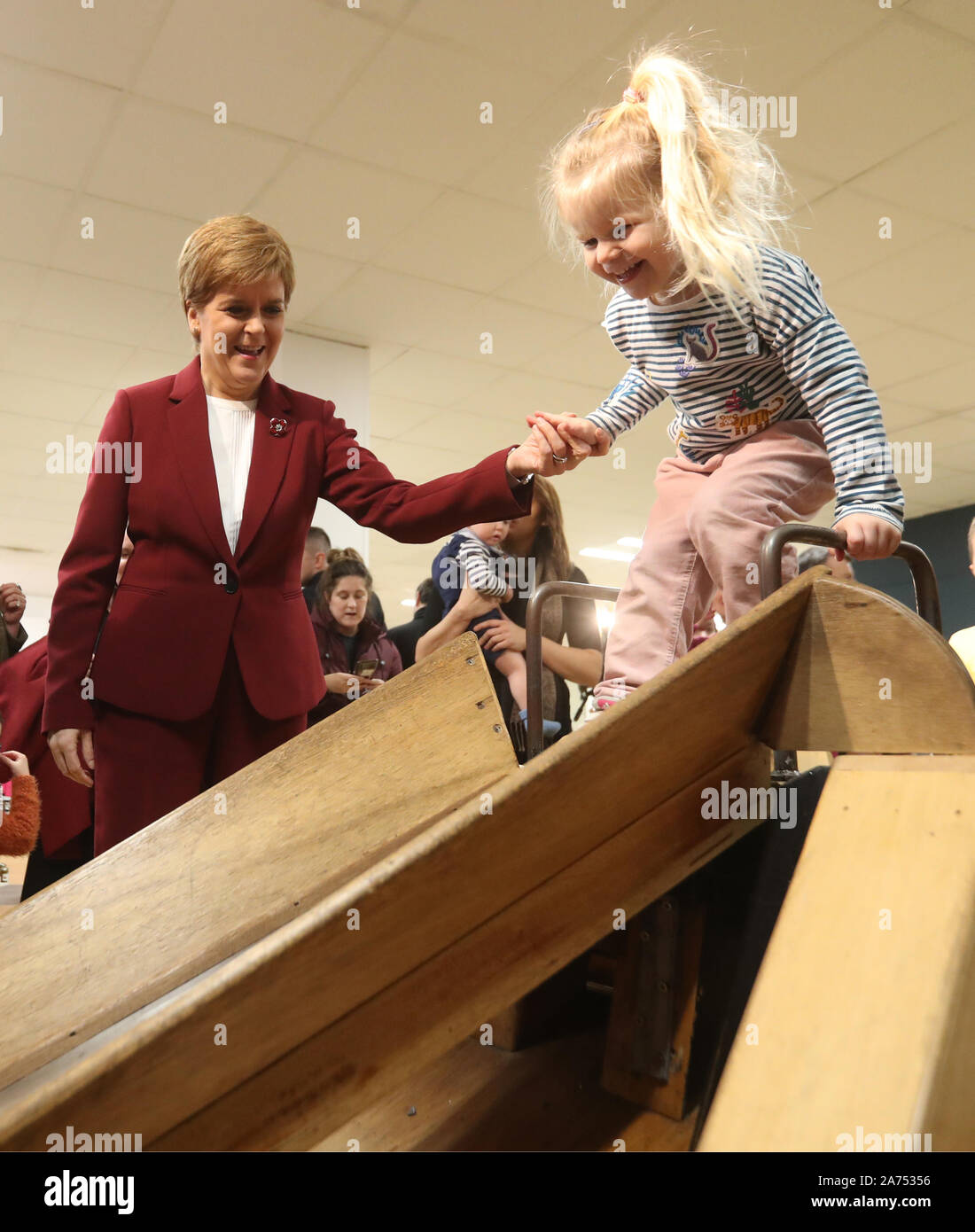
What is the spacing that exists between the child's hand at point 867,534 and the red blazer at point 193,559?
45cm

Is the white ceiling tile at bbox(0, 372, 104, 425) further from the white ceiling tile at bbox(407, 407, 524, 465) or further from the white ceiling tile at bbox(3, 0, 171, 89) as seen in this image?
the white ceiling tile at bbox(3, 0, 171, 89)

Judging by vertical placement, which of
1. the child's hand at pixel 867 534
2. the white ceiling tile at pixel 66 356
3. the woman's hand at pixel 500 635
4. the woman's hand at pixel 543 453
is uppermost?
the white ceiling tile at pixel 66 356

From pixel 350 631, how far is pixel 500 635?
60 centimetres

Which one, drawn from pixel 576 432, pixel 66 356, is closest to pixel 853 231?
pixel 576 432

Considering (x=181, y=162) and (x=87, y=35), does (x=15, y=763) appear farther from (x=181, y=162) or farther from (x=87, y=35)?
(x=181, y=162)

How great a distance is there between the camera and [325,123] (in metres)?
3.14

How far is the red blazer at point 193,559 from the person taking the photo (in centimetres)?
132

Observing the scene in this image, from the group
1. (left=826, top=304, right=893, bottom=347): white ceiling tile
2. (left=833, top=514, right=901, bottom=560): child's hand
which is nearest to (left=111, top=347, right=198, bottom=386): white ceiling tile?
(left=826, top=304, right=893, bottom=347): white ceiling tile

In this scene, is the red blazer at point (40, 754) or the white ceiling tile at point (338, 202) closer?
the red blazer at point (40, 754)

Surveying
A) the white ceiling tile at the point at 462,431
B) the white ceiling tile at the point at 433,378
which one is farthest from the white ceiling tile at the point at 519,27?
→ the white ceiling tile at the point at 462,431

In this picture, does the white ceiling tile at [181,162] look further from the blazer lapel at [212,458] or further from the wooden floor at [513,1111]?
the wooden floor at [513,1111]

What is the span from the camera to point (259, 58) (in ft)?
9.30

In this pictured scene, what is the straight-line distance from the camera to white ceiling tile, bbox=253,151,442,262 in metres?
3.40
